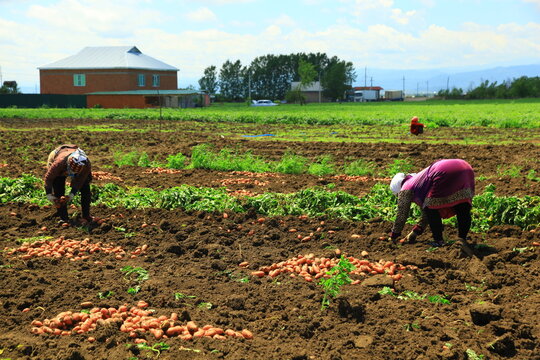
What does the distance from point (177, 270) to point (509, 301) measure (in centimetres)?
368

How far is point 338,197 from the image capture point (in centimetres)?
926

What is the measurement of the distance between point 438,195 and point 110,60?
7074 centimetres

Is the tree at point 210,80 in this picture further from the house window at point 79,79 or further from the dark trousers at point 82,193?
the dark trousers at point 82,193

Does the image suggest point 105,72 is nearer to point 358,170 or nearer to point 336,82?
Result: point 336,82

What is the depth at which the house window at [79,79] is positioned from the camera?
71.9m

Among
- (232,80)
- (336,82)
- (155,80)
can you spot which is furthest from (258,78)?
(155,80)

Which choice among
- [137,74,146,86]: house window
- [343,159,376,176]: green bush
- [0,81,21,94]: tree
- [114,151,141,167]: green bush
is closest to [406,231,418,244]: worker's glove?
[343,159,376,176]: green bush

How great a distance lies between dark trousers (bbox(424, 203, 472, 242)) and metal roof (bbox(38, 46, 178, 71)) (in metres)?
66.9

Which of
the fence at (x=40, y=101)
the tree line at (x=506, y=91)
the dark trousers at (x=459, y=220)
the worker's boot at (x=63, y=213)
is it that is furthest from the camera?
the tree line at (x=506, y=91)

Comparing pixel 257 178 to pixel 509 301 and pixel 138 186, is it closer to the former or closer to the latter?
pixel 138 186

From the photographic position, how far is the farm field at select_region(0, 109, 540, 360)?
15.9 feet

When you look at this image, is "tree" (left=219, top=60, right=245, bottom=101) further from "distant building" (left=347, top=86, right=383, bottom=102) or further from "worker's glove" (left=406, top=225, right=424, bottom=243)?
"worker's glove" (left=406, top=225, right=424, bottom=243)

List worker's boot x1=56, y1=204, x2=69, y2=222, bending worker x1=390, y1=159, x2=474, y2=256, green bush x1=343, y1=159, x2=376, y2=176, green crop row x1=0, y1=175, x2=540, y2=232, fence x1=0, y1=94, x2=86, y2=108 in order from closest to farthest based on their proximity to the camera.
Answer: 1. bending worker x1=390, y1=159, x2=474, y2=256
2. green crop row x1=0, y1=175, x2=540, y2=232
3. worker's boot x1=56, y1=204, x2=69, y2=222
4. green bush x1=343, y1=159, x2=376, y2=176
5. fence x1=0, y1=94, x2=86, y2=108

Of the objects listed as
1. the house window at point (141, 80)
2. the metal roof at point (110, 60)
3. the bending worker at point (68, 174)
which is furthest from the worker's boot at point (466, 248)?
the house window at point (141, 80)
